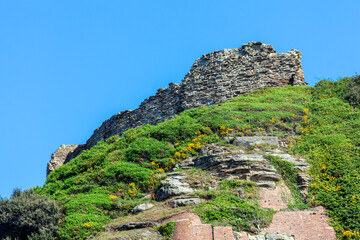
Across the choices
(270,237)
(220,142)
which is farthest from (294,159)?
(270,237)

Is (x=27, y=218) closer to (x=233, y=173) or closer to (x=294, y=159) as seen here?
(x=233, y=173)

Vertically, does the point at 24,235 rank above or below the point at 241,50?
below

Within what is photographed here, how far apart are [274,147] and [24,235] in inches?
379

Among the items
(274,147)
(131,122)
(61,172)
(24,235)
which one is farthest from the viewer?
(131,122)

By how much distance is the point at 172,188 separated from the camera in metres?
16.2

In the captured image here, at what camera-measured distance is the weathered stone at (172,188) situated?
Result: 52.5 ft

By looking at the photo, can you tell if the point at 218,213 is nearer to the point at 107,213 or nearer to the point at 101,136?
the point at 107,213

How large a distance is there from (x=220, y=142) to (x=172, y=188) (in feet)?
13.0

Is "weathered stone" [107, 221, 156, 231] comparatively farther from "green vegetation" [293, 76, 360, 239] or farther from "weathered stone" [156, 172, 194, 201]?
"green vegetation" [293, 76, 360, 239]

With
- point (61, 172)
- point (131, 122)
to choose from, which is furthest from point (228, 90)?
point (61, 172)

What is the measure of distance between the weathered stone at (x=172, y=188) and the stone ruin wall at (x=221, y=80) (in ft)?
32.6

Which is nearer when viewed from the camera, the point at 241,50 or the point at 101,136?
the point at 241,50

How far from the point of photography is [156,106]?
91.2ft

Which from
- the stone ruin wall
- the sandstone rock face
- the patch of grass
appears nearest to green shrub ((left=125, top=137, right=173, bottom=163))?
the patch of grass
